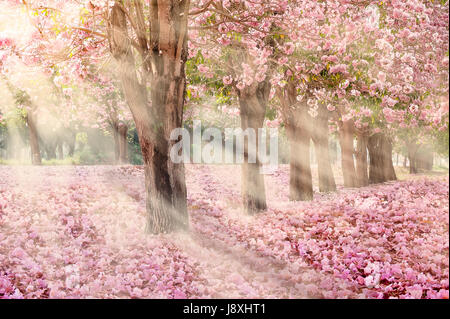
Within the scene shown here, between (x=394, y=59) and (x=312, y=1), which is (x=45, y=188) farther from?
(x=394, y=59)

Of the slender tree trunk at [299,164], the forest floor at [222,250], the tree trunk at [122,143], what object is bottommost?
the forest floor at [222,250]

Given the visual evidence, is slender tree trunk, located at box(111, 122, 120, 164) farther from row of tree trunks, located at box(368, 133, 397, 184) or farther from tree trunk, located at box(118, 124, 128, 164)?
row of tree trunks, located at box(368, 133, 397, 184)

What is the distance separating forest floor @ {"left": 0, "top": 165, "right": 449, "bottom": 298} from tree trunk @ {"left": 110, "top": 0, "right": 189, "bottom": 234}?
1044 mm

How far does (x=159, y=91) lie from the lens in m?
9.12

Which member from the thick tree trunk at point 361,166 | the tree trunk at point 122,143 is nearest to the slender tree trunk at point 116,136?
the tree trunk at point 122,143

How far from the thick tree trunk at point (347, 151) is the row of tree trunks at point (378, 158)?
4478 millimetres

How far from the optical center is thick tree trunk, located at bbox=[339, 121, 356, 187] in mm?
23578

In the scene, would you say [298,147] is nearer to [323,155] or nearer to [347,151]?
[323,155]

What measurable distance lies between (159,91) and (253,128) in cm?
491

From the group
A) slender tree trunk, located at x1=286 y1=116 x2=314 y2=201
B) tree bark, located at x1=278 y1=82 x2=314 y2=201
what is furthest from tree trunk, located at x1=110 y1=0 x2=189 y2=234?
slender tree trunk, located at x1=286 y1=116 x2=314 y2=201

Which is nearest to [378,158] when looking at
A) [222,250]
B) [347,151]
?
[347,151]

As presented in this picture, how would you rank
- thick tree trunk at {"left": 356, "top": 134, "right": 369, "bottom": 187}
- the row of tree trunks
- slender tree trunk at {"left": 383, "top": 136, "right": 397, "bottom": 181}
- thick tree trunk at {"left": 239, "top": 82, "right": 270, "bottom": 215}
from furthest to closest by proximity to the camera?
1. slender tree trunk at {"left": 383, "top": 136, "right": 397, "bottom": 181}
2. the row of tree trunks
3. thick tree trunk at {"left": 356, "top": 134, "right": 369, "bottom": 187}
4. thick tree trunk at {"left": 239, "top": 82, "right": 270, "bottom": 215}

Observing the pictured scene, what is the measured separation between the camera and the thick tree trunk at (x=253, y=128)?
516 inches

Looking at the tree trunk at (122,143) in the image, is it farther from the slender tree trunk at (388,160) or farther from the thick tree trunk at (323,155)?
the slender tree trunk at (388,160)
